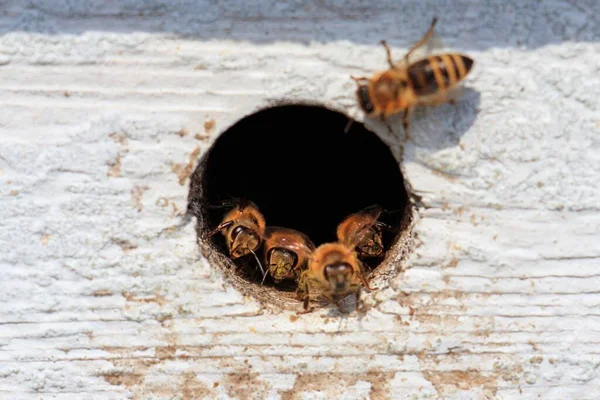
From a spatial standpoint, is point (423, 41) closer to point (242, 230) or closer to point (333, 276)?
point (333, 276)

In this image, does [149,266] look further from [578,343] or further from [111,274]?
[578,343]

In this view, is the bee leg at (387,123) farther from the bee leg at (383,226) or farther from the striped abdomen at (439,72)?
the bee leg at (383,226)

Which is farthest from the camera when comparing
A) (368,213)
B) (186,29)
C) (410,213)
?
(368,213)

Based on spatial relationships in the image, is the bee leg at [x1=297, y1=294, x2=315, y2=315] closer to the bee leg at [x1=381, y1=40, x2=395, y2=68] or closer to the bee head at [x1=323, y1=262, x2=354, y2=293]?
the bee head at [x1=323, y1=262, x2=354, y2=293]

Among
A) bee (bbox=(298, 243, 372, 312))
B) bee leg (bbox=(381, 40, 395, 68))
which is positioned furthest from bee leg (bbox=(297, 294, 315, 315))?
bee leg (bbox=(381, 40, 395, 68))

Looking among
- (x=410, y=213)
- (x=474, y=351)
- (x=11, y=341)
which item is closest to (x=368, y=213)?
(x=410, y=213)

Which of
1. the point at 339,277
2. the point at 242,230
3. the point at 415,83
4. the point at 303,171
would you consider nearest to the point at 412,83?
the point at 415,83
